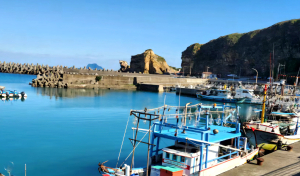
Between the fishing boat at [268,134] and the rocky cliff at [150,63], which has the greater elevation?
the rocky cliff at [150,63]

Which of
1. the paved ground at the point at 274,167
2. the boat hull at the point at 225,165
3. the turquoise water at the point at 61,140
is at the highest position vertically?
the boat hull at the point at 225,165

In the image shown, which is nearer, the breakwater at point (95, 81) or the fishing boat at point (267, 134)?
the fishing boat at point (267, 134)

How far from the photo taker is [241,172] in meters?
13.0

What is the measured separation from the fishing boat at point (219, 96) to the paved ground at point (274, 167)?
129ft

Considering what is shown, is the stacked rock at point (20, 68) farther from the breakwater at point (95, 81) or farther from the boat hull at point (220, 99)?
the boat hull at point (220, 99)

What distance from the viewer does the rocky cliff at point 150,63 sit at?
5650 inches

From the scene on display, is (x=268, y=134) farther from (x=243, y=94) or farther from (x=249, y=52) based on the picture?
(x=249, y=52)

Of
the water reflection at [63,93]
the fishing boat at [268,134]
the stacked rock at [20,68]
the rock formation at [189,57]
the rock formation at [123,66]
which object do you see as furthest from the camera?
the rock formation at [123,66]

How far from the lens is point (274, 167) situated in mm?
13742

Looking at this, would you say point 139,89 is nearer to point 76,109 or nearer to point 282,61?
point 76,109

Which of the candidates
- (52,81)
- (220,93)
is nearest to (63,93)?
(52,81)

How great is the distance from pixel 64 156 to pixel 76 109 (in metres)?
19.4

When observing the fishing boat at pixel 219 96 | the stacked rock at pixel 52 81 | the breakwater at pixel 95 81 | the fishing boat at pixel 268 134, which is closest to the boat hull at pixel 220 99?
the fishing boat at pixel 219 96

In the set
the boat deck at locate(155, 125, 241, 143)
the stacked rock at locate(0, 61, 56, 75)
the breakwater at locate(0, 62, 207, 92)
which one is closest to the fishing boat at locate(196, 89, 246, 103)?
the breakwater at locate(0, 62, 207, 92)
